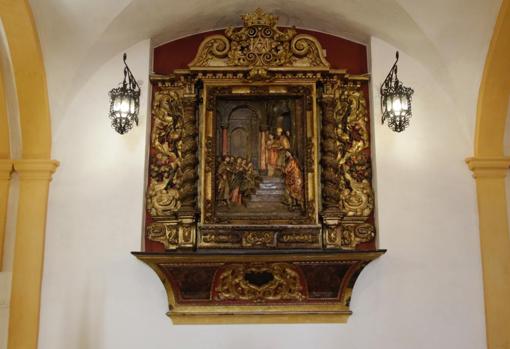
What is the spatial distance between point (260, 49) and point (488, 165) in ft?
7.10

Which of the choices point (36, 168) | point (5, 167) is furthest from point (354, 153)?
point (5, 167)

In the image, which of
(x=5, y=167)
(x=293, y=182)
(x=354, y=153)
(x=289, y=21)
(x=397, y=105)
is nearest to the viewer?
(x=397, y=105)

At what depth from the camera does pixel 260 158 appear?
486 centimetres

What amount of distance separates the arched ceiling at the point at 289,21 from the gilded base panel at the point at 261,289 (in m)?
1.72

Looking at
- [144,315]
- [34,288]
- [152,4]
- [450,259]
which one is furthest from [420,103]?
[34,288]

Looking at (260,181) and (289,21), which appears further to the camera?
(289,21)

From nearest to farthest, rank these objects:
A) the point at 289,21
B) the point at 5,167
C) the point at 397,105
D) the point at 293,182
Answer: the point at 397,105 < the point at 5,167 < the point at 293,182 < the point at 289,21

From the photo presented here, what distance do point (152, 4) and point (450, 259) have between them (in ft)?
10.5

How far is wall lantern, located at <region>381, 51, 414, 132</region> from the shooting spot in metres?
4.49

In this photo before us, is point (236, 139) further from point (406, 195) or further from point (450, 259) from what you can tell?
point (450, 259)

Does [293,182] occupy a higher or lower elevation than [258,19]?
lower

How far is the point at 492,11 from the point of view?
426 cm

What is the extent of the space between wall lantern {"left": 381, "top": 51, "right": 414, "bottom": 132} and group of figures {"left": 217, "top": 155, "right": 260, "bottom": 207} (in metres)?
1.21

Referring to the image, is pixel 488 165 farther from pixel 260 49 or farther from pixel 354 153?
pixel 260 49
